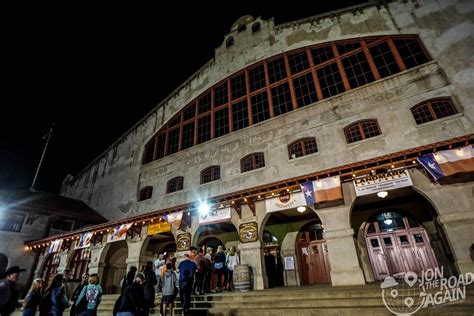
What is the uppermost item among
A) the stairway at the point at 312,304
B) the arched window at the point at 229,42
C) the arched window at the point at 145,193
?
the arched window at the point at 229,42

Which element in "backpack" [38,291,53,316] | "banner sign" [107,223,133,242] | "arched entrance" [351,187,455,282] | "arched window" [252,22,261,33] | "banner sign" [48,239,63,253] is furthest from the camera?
"arched window" [252,22,261,33]

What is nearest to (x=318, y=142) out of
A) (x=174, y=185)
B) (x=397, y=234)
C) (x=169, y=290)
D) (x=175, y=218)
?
(x=397, y=234)

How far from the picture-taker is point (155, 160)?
64.0 ft

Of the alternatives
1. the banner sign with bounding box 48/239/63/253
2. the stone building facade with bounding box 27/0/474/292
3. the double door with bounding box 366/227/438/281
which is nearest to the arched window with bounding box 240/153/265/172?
the stone building facade with bounding box 27/0/474/292

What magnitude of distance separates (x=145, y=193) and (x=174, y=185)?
282 cm

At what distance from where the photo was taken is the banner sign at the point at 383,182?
353 inches

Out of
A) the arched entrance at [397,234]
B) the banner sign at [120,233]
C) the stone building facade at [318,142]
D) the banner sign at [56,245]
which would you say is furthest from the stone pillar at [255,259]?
the banner sign at [56,245]

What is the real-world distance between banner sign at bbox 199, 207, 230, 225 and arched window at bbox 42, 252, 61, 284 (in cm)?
1268

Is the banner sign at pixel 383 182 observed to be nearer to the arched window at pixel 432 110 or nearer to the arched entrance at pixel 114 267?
the arched window at pixel 432 110

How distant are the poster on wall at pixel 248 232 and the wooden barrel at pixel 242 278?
133 centimetres

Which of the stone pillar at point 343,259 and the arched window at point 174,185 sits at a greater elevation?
the arched window at point 174,185

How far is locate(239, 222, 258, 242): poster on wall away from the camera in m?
10.9

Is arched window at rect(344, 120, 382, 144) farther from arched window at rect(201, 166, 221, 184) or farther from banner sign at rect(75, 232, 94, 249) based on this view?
banner sign at rect(75, 232, 94, 249)

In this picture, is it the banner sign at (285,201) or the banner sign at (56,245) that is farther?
the banner sign at (56,245)
